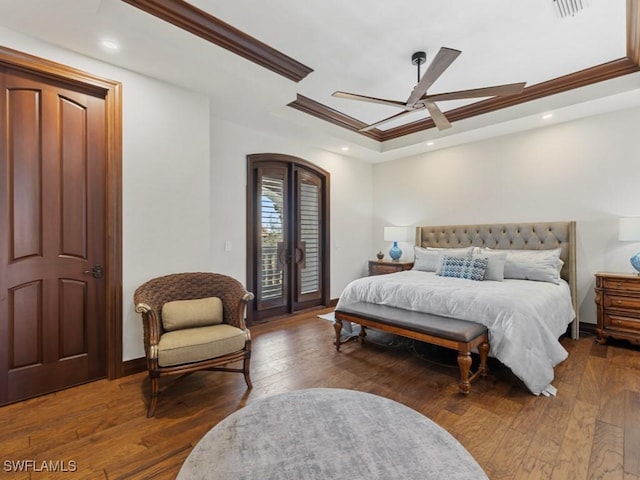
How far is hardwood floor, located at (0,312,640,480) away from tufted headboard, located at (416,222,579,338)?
40.7 inches

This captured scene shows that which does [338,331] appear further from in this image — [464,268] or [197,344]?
[464,268]

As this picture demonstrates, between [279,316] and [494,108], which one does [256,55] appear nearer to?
[494,108]

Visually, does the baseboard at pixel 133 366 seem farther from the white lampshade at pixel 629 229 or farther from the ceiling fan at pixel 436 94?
the white lampshade at pixel 629 229

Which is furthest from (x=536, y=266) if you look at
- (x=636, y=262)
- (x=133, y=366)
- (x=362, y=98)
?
(x=133, y=366)

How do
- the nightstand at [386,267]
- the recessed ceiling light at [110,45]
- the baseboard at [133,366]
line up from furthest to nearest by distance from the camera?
the nightstand at [386,267] → the baseboard at [133,366] → the recessed ceiling light at [110,45]

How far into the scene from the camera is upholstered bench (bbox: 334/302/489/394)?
2410mm

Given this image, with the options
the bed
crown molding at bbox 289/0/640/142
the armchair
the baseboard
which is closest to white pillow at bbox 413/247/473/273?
the bed

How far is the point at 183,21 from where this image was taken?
2.36 meters

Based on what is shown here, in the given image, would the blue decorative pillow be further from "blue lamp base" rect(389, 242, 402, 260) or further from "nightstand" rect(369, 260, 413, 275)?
"blue lamp base" rect(389, 242, 402, 260)

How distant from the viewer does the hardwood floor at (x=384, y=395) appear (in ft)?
5.48

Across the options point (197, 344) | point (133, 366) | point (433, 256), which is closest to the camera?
point (197, 344)

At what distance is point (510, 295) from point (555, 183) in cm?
231

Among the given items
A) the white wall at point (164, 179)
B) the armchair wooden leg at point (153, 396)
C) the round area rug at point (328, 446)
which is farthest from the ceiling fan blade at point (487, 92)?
the armchair wooden leg at point (153, 396)

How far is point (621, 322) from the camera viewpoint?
3.29 m
